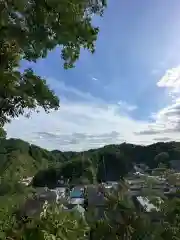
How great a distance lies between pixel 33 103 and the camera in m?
3.65

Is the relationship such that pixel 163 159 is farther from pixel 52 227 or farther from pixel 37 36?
pixel 52 227

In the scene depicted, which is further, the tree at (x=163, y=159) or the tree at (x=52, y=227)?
the tree at (x=163, y=159)

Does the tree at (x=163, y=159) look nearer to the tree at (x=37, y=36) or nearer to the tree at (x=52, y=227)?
the tree at (x=37, y=36)

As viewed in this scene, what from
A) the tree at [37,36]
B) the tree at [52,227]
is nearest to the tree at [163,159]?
the tree at [37,36]

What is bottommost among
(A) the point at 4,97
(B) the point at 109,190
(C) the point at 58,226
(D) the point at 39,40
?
(C) the point at 58,226

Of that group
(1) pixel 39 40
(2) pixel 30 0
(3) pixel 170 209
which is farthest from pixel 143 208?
(2) pixel 30 0

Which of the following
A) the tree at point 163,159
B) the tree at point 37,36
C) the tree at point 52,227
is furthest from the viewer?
the tree at point 163,159

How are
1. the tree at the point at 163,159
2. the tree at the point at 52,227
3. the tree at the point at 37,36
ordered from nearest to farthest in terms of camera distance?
the tree at the point at 52,227 → the tree at the point at 37,36 → the tree at the point at 163,159

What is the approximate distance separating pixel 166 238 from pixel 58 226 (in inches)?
41.4

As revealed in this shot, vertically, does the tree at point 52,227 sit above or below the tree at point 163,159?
below

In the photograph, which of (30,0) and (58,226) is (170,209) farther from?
(30,0)

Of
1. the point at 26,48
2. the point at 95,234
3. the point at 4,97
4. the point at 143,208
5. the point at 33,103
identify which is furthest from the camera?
the point at 33,103

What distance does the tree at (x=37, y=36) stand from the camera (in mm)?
2549

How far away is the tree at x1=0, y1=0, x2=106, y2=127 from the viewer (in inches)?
100
